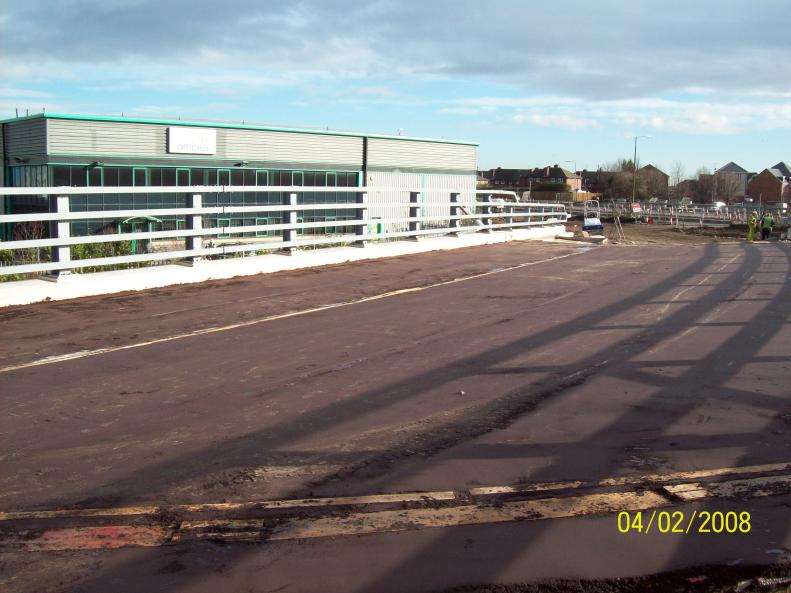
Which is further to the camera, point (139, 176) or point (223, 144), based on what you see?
point (223, 144)

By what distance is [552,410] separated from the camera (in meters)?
6.16

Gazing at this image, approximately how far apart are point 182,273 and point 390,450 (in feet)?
25.1

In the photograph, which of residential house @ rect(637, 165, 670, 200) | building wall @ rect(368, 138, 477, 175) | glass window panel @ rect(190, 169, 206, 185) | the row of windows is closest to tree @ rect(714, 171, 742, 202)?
residential house @ rect(637, 165, 670, 200)

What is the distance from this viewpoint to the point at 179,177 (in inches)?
1603

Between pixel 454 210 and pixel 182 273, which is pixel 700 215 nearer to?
pixel 454 210

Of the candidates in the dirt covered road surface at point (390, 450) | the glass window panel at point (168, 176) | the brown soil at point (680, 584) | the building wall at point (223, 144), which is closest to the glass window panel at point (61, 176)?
the building wall at point (223, 144)

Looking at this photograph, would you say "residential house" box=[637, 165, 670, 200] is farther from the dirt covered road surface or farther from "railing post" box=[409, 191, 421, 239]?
the dirt covered road surface

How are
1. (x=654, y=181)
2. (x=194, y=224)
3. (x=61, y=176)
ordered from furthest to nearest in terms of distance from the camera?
(x=654, y=181) < (x=61, y=176) < (x=194, y=224)

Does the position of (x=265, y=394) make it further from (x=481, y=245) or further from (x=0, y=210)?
(x=0, y=210)

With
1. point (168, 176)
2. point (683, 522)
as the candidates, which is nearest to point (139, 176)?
point (168, 176)

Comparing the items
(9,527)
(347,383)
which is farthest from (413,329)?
(9,527)

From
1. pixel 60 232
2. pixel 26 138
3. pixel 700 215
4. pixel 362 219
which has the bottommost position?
pixel 60 232

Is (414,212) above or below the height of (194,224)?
above

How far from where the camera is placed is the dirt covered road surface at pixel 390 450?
384cm
